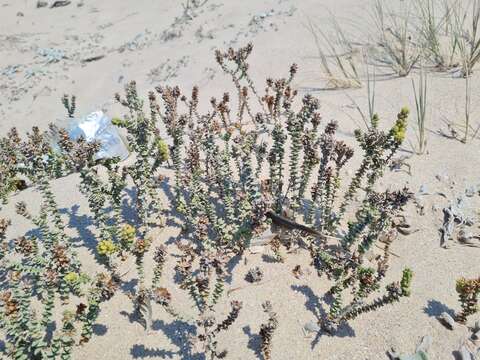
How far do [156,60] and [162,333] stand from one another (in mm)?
6573

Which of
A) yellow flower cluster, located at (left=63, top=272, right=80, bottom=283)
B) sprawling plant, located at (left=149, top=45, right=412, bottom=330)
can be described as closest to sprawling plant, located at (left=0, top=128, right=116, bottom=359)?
yellow flower cluster, located at (left=63, top=272, right=80, bottom=283)

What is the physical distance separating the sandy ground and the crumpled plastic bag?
647 millimetres

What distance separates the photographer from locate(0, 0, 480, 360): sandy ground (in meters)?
2.66

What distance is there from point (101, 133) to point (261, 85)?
230 centimetres

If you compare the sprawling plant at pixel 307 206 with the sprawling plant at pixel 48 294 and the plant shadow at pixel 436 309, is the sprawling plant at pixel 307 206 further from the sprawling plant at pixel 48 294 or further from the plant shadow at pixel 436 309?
the sprawling plant at pixel 48 294

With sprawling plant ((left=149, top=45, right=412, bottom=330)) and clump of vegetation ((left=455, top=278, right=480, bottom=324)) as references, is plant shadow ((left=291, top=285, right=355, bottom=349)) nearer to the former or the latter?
sprawling plant ((left=149, top=45, right=412, bottom=330))

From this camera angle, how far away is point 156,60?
8336 millimetres

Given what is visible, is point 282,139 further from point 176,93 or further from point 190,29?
point 190,29

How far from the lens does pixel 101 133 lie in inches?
201

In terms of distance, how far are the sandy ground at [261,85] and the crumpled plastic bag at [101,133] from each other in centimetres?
65

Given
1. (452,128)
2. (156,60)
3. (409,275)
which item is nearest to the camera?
(409,275)

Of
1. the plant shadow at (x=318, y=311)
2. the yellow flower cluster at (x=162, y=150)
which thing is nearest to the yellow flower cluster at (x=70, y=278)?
the yellow flower cluster at (x=162, y=150)

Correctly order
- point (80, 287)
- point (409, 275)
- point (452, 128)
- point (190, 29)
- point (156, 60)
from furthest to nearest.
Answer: point (190, 29) → point (156, 60) → point (452, 128) → point (80, 287) → point (409, 275)

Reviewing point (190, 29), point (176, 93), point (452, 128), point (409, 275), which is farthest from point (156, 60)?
point (409, 275)
